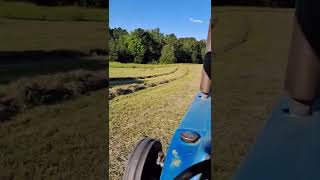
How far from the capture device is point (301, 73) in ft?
1.53

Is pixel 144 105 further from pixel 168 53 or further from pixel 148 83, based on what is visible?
pixel 168 53

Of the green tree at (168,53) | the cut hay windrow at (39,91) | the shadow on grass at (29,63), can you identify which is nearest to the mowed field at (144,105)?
the green tree at (168,53)

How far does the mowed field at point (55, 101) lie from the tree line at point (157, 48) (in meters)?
0.10

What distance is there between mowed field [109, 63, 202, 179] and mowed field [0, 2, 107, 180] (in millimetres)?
174

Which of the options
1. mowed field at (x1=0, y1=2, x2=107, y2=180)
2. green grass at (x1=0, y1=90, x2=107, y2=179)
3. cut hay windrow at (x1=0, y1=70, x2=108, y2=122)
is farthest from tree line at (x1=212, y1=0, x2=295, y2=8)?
cut hay windrow at (x1=0, y1=70, x2=108, y2=122)

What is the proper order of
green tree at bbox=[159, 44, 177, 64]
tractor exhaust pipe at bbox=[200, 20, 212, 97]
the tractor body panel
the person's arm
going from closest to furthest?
the person's arm < tractor exhaust pipe at bbox=[200, 20, 212, 97] < the tractor body panel < green tree at bbox=[159, 44, 177, 64]

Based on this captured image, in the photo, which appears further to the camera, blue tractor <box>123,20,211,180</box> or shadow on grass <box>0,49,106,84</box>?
shadow on grass <box>0,49,106,84</box>

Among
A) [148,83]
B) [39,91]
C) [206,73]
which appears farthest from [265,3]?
[39,91]

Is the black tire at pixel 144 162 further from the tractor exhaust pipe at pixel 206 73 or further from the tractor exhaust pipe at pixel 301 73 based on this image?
the tractor exhaust pipe at pixel 301 73

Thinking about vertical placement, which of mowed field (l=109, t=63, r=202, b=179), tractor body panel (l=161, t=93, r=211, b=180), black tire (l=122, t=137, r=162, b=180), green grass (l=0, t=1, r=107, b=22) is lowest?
mowed field (l=109, t=63, r=202, b=179)

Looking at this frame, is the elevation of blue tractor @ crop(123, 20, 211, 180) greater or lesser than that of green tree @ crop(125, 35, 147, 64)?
lesser

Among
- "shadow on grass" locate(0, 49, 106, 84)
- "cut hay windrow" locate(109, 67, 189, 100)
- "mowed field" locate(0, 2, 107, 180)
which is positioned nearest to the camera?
"mowed field" locate(0, 2, 107, 180)

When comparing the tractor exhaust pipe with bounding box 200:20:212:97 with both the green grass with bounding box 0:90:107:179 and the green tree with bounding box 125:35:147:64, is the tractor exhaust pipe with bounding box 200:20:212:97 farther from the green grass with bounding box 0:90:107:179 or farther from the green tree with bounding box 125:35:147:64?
the green grass with bounding box 0:90:107:179

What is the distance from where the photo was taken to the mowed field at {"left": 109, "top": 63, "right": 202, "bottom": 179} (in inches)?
70.6
